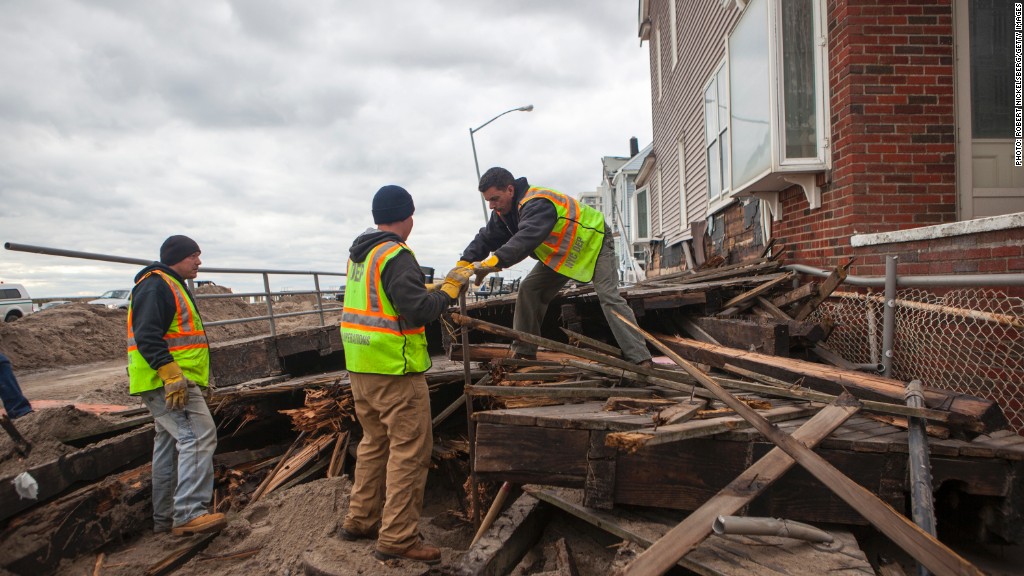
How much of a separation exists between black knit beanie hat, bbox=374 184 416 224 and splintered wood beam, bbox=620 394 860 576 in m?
2.52

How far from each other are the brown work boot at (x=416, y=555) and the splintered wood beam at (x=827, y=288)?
150 inches

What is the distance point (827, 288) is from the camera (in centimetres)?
459

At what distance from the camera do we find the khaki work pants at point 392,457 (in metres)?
3.15

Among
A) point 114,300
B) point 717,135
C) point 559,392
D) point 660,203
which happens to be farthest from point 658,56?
point 114,300

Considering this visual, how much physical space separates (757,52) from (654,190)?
457 inches

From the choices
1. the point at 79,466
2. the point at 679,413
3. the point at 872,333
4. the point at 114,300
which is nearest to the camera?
the point at 679,413

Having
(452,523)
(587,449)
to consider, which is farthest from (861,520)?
(452,523)

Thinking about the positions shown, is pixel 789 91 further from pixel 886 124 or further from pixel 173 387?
pixel 173 387

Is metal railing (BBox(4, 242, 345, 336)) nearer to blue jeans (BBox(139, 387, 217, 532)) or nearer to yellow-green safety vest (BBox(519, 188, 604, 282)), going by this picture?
blue jeans (BBox(139, 387, 217, 532))

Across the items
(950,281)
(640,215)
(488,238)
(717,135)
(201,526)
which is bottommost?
(201,526)

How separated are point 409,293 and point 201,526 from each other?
224 centimetres

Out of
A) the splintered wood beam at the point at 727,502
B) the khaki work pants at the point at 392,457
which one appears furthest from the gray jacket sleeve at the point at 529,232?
the splintered wood beam at the point at 727,502

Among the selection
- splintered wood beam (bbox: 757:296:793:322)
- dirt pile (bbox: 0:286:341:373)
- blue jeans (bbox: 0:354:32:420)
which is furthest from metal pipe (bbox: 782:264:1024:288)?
dirt pile (bbox: 0:286:341:373)

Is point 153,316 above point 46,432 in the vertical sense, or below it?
above
